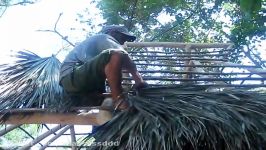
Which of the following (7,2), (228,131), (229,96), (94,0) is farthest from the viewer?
(7,2)

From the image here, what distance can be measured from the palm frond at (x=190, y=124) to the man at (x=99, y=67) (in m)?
0.18

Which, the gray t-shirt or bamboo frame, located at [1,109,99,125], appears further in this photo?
the gray t-shirt

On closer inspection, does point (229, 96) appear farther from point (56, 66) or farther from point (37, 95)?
point (56, 66)

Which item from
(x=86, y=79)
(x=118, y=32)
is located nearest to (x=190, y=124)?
(x=86, y=79)

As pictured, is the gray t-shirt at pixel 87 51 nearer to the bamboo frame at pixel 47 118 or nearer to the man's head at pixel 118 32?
the man's head at pixel 118 32

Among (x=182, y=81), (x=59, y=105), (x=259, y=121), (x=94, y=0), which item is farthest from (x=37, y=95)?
(x=94, y=0)

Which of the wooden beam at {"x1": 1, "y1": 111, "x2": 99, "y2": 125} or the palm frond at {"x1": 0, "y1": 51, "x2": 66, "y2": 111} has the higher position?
the palm frond at {"x1": 0, "y1": 51, "x2": 66, "y2": 111}

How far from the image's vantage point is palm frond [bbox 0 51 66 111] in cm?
299

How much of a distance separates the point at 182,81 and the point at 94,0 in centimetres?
520

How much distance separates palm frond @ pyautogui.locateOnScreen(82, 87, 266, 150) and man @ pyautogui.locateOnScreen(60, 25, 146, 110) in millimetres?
176

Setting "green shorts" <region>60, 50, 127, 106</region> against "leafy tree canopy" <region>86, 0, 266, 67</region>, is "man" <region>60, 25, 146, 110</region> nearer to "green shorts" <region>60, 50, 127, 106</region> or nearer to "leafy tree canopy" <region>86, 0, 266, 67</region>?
"green shorts" <region>60, 50, 127, 106</region>

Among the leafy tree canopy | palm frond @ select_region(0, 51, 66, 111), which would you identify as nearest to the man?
palm frond @ select_region(0, 51, 66, 111)

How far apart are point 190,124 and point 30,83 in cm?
145

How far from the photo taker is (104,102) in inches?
110
